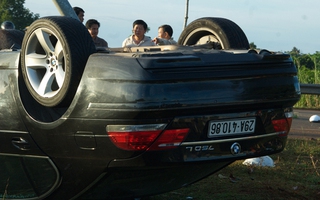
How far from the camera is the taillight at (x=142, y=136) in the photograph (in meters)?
4.43

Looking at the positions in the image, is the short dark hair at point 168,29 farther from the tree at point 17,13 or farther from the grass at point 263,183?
the tree at point 17,13

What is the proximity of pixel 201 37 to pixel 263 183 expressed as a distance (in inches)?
67.1

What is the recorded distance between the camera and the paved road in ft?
36.5

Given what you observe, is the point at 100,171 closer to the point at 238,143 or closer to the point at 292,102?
the point at 238,143

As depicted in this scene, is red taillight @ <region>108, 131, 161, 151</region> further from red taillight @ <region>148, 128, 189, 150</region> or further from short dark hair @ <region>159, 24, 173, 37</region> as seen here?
short dark hair @ <region>159, 24, 173, 37</region>

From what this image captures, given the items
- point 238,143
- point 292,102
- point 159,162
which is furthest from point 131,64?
point 292,102

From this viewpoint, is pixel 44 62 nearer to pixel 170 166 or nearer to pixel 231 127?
pixel 170 166

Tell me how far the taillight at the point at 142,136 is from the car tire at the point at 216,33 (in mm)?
1453

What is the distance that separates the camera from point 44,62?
501cm

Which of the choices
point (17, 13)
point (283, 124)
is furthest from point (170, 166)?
point (17, 13)

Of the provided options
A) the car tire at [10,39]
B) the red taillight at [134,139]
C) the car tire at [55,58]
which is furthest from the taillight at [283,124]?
the car tire at [10,39]

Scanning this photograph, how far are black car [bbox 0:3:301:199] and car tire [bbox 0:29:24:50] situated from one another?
892mm

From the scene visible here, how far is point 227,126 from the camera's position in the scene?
4.76m

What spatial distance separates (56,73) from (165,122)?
3.12ft
